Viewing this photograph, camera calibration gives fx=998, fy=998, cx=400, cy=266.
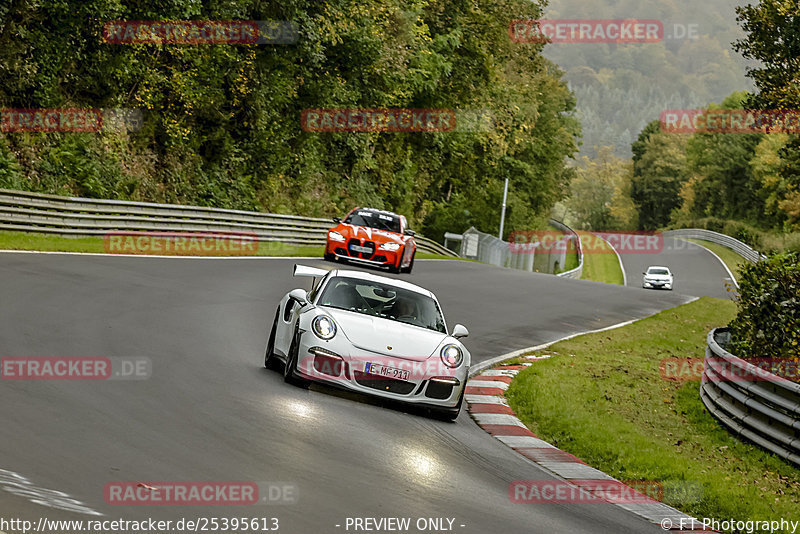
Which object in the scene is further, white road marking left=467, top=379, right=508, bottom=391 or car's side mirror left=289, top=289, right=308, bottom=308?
white road marking left=467, top=379, right=508, bottom=391

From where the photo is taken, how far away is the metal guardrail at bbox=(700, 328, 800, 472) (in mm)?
9477

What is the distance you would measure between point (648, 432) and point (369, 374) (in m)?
3.39

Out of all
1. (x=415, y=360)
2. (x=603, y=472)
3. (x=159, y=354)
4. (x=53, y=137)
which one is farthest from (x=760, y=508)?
(x=53, y=137)

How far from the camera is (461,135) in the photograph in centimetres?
4891

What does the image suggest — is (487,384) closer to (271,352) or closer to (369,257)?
(271,352)

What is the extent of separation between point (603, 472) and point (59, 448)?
4.88 meters

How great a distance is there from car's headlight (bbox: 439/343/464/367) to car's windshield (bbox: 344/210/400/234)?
1664cm

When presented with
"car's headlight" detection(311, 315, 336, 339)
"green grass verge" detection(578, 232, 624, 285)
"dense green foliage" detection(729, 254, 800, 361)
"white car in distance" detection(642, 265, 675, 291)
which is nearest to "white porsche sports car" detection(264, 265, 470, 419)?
"car's headlight" detection(311, 315, 336, 339)

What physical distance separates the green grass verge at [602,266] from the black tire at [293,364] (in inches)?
2165

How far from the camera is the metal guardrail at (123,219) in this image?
73.0 feet

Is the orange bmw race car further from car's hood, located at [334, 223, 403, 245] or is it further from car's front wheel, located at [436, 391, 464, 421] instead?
car's front wheel, located at [436, 391, 464, 421]

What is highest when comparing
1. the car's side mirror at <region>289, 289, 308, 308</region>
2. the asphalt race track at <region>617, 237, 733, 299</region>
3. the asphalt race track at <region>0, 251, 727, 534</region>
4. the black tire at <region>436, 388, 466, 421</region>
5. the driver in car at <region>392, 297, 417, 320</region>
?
the car's side mirror at <region>289, 289, 308, 308</region>

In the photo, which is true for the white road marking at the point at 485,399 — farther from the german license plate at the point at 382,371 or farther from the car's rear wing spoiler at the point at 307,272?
the german license plate at the point at 382,371

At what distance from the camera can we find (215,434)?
24.1 ft
